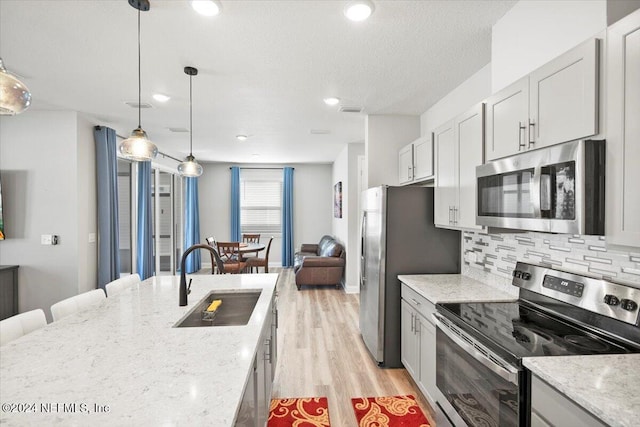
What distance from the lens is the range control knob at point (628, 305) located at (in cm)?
135

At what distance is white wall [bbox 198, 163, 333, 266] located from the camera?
317 inches

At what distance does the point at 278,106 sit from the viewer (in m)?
3.62

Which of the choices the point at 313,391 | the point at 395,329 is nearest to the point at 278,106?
the point at 395,329

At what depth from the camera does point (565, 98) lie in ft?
4.60

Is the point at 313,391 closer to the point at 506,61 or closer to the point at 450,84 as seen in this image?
the point at 506,61

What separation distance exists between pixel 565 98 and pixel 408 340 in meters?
2.09

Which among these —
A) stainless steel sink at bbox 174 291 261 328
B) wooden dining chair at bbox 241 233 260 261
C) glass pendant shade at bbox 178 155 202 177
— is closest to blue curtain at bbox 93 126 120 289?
glass pendant shade at bbox 178 155 202 177

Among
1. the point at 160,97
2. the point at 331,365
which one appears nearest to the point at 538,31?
the point at 331,365

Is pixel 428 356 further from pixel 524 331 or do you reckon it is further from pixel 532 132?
pixel 532 132

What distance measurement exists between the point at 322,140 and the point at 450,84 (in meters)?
2.65

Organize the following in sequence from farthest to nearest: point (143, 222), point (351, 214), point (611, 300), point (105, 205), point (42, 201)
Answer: point (351, 214) → point (143, 222) → point (105, 205) → point (42, 201) → point (611, 300)

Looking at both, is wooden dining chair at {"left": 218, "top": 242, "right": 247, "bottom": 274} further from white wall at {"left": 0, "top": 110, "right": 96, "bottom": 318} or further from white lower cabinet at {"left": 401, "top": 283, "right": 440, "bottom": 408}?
white lower cabinet at {"left": 401, "top": 283, "right": 440, "bottom": 408}

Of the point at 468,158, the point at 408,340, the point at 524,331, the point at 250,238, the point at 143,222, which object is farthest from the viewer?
the point at 250,238

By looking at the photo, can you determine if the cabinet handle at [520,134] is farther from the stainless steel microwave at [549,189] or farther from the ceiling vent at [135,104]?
the ceiling vent at [135,104]
